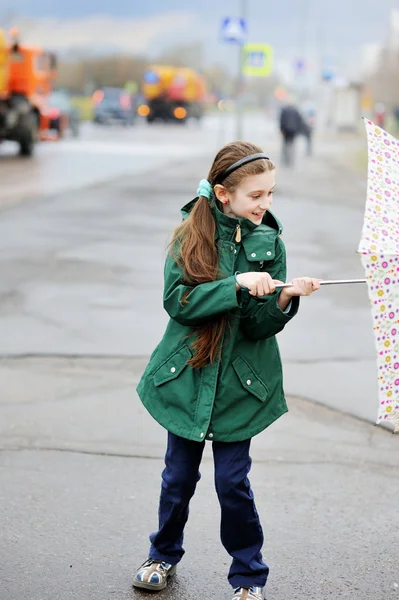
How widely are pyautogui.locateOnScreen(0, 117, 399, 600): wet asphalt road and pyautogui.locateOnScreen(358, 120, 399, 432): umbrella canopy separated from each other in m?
0.97

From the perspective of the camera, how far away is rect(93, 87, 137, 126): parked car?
53406 millimetres

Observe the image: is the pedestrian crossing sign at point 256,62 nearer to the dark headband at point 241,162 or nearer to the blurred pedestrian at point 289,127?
the blurred pedestrian at point 289,127

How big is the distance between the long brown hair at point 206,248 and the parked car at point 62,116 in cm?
2891

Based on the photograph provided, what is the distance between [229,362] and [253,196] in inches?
21.0

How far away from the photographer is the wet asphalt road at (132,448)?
3.72 metres

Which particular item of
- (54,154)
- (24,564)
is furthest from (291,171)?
(24,564)

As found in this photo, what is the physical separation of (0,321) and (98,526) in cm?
382

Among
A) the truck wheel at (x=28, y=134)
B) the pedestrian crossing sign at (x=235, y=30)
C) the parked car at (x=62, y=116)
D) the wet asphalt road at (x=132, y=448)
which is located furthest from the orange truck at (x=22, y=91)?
the wet asphalt road at (x=132, y=448)

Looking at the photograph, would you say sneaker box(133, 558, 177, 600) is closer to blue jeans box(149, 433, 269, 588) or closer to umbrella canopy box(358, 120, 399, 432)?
blue jeans box(149, 433, 269, 588)

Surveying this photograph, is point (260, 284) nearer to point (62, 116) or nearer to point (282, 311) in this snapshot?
point (282, 311)

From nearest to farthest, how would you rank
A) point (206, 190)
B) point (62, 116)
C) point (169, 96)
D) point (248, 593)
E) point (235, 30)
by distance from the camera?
point (206, 190), point (248, 593), point (235, 30), point (62, 116), point (169, 96)

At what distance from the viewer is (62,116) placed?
1323 inches

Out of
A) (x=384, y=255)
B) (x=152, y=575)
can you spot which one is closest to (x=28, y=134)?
(x=152, y=575)

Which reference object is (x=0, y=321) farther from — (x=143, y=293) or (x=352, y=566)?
(x=352, y=566)
